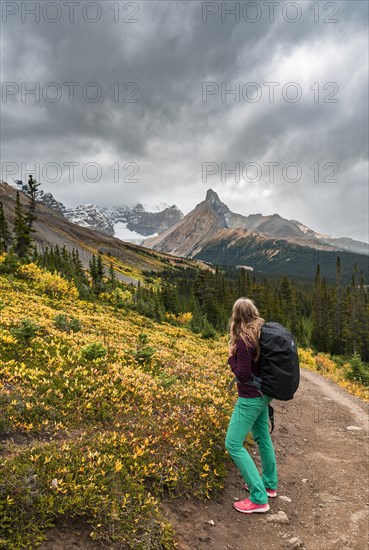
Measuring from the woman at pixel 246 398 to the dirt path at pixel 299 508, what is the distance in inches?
18.0

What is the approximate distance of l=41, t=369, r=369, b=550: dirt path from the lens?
534cm

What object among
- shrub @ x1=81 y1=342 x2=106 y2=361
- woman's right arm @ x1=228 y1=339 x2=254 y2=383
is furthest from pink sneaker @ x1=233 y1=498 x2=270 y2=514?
shrub @ x1=81 y1=342 x2=106 y2=361

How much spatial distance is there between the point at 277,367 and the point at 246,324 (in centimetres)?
91

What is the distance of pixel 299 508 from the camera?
6703 millimetres

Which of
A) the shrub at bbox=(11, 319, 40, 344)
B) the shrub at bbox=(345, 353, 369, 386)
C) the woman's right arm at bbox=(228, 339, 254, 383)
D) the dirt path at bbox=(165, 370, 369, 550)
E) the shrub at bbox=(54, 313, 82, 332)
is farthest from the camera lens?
the shrub at bbox=(345, 353, 369, 386)

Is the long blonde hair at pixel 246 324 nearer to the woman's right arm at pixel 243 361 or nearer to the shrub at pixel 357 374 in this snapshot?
the woman's right arm at pixel 243 361

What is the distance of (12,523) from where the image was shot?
13.8 feet

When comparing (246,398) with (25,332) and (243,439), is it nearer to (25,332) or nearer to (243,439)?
(243,439)

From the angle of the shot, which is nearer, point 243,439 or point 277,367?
point 277,367

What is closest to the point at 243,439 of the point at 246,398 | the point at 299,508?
the point at 246,398

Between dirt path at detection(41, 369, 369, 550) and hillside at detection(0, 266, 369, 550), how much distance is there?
0.08 ft

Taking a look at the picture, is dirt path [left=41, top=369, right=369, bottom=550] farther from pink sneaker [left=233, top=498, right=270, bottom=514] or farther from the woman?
the woman

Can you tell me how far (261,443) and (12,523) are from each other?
4432 millimetres

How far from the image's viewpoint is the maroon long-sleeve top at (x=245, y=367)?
5867 millimetres
